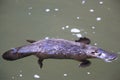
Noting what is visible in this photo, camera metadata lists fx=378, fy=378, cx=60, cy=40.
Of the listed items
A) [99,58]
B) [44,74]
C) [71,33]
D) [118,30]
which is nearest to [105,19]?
[118,30]

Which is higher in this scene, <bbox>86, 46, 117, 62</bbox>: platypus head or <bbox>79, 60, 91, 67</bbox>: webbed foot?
<bbox>86, 46, 117, 62</bbox>: platypus head

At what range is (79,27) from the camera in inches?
102

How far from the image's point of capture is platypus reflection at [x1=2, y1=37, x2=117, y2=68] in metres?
2.28

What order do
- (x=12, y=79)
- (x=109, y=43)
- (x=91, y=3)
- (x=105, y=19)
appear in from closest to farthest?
Result: (x=12, y=79), (x=109, y=43), (x=105, y=19), (x=91, y=3)

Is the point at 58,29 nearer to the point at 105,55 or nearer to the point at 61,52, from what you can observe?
the point at 61,52

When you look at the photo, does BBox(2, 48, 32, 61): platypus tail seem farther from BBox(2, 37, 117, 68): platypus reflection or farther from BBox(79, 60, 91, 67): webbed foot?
BBox(79, 60, 91, 67): webbed foot

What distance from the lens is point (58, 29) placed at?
102 inches

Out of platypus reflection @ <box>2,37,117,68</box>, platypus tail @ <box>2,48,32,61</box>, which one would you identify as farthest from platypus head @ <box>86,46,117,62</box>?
platypus tail @ <box>2,48,32,61</box>

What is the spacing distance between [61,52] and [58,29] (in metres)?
0.33

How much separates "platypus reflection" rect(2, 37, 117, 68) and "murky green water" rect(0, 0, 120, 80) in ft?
0.11

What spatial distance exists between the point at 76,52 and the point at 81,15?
21.3 inches

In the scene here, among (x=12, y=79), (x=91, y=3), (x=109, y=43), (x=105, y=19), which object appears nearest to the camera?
(x=12, y=79)

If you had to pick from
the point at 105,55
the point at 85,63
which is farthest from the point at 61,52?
the point at 105,55

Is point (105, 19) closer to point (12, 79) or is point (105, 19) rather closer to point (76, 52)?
point (76, 52)
